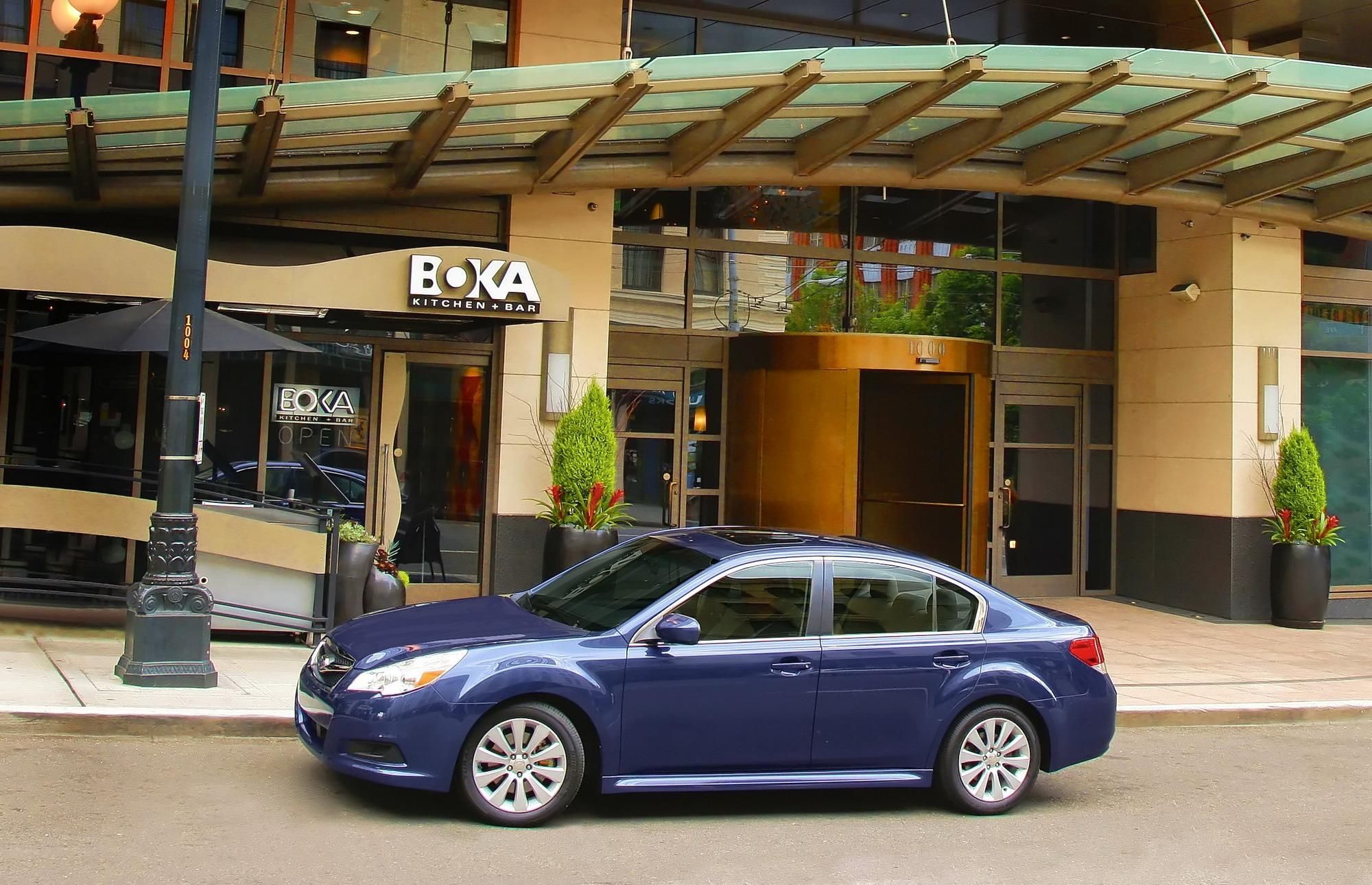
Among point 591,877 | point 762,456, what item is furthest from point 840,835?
point 762,456

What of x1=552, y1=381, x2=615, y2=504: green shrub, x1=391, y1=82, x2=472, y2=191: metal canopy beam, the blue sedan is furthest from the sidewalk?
x1=391, y1=82, x2=472, y2=191: metal canopy beam

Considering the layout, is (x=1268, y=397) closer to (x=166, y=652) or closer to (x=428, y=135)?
(x=428, y=135)

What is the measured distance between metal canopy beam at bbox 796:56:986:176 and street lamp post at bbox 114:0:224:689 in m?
5.93

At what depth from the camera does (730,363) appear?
1576cm

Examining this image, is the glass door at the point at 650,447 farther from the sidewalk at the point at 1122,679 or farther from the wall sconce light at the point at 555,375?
the sidewalk at the point at 1122,679

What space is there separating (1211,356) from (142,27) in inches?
490

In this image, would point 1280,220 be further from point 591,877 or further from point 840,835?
point 591,877

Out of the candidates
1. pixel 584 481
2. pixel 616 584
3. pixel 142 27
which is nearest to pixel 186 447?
pixel 616 584

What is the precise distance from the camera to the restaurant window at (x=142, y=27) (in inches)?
490

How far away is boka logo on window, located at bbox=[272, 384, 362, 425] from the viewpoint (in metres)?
13.2

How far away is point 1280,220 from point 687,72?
8.61 meters

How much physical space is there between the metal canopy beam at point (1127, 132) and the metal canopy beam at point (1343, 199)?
3660 millimetres

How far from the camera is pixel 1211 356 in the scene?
1633 cm

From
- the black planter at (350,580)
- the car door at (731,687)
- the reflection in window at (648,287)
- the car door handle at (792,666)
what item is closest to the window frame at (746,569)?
the car door at (731,687)
